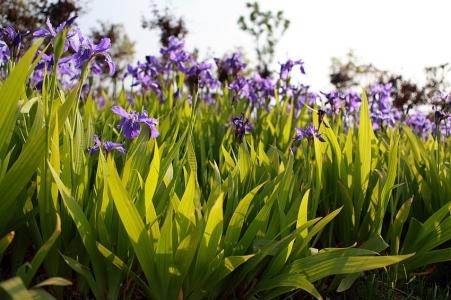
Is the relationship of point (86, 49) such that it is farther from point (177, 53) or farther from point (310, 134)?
point (177, 53)

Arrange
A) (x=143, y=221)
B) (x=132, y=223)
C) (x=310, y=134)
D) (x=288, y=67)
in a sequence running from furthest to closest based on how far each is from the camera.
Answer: (x=288, y=67) → (x=310, y=134) → (x=143, y=221) → (x=132, y=223)

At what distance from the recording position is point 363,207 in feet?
9.29

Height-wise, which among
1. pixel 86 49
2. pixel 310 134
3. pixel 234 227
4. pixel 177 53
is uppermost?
pixel 177 53

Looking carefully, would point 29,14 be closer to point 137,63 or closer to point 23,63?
point 137,63

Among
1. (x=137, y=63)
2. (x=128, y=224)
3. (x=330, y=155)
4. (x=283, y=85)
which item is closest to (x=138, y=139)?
(x=128, y=224)

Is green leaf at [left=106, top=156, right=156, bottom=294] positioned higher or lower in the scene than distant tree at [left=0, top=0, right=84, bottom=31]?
lower

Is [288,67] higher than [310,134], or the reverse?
[288,67]

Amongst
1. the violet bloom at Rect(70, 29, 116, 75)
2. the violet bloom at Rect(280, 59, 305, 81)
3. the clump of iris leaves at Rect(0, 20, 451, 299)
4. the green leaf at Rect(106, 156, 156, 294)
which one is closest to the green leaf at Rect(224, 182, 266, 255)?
the clump of iris leaves at Rect(0, 20, 451, 299)

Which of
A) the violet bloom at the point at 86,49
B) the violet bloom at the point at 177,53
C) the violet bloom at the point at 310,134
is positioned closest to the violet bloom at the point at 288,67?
the violet bloom at the point at 177,53

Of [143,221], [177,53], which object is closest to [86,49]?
[143,221]

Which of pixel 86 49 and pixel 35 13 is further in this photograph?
pixel 35 13

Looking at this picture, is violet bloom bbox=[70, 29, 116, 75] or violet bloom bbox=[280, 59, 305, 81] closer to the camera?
violet bloom bbox=[70, 29, 116, 75]

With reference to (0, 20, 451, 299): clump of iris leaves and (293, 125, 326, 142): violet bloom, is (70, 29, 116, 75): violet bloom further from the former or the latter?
(293, 125, 326, 142): violet bloom

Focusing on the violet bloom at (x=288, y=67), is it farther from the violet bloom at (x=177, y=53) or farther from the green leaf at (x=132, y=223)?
the green leaf at (x=132, y=223)
